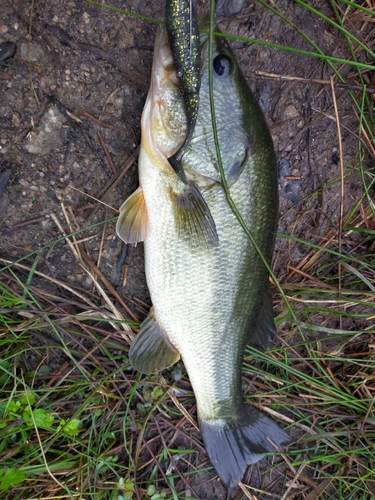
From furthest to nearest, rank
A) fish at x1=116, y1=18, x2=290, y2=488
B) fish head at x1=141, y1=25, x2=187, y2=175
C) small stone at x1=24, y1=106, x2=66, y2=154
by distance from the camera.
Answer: small stone at x1=24, y1=106, x2=66, y2=154, fish at x1=116, y1=18, x2=290, y2=488, fish head at x1=141, y1=25, x2=187, y2=175

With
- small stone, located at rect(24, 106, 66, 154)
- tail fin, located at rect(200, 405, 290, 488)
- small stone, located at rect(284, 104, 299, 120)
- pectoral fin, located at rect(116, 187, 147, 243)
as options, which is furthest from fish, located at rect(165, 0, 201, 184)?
tail fin, located at rect(200, 405, 290, 488)

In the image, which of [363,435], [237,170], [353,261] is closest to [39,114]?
[237,170]

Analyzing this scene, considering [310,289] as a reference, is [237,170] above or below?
above

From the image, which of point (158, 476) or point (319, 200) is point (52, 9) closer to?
point (319, 200)

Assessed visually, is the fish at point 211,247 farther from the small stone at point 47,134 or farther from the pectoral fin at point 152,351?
the small stone at point 47,134

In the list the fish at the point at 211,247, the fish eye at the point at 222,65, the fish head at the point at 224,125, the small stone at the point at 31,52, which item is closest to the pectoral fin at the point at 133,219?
the fish at the point at 211,247

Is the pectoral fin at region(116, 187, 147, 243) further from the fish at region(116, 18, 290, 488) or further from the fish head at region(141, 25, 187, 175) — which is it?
the fish head at region(141, 25, 187, 175)

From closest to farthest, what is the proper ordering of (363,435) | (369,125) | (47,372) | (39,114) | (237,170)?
(237,170) → (39,114) → (47,372) → (369,125) → (363,435)
